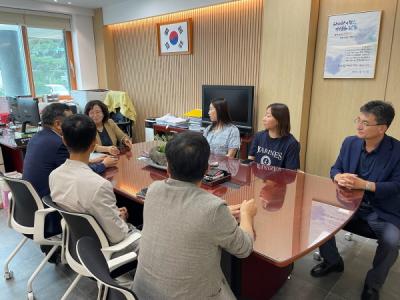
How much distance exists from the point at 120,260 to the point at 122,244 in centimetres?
10

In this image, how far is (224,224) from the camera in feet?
3.49

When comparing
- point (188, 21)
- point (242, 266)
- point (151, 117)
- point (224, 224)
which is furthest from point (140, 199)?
point (151, 117)

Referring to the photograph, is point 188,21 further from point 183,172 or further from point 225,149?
point 183,172

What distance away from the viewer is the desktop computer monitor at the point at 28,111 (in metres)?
3.55

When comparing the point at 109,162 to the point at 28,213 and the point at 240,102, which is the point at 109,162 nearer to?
the point at 28,213

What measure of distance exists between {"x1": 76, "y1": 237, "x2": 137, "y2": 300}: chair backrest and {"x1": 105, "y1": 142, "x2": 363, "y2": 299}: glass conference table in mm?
550

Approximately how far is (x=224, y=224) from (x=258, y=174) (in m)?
1.17

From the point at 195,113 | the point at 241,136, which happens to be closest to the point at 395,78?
the point at 241,136

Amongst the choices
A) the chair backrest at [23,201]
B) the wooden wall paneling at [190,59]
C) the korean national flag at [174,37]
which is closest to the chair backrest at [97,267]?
the chair backrest at [23,201]

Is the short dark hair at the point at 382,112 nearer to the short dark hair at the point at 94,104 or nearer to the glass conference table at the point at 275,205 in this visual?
the glass conference table at the point at 275,205

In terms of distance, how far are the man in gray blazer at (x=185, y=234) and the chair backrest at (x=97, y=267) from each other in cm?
12

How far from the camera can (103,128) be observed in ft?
10.0

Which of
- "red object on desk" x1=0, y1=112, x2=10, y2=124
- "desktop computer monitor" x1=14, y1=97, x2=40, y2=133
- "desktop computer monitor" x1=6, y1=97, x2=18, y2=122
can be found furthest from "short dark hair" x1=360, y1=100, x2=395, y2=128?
"red object on desk" x1=0, y1=112, x2=10, y2=124

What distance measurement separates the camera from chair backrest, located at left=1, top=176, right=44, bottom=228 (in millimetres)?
1849
